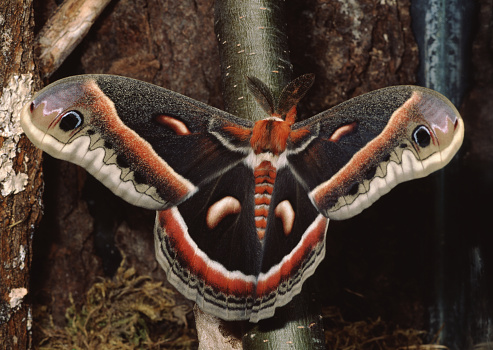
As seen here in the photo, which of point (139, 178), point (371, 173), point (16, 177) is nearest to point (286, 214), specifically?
point (371, 173)

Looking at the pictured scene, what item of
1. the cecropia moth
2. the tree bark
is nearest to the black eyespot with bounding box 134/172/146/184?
the cecropia moth

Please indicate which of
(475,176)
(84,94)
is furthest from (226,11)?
(475,176)

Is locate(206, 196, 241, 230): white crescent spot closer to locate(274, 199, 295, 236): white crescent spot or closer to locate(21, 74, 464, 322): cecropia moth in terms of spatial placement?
locate(21, 74, 464, 322): cecropia moth

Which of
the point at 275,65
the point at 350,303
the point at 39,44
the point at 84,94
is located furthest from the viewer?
the point at 350,303

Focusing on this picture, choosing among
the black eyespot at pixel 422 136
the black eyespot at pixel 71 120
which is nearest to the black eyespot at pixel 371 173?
the black eyespot at pixel 422 136

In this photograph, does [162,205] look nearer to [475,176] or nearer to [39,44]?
[39,44]

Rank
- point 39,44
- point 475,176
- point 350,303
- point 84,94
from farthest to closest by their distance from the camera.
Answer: point 350,303, point 475,176, point 39,44, point 84,94
